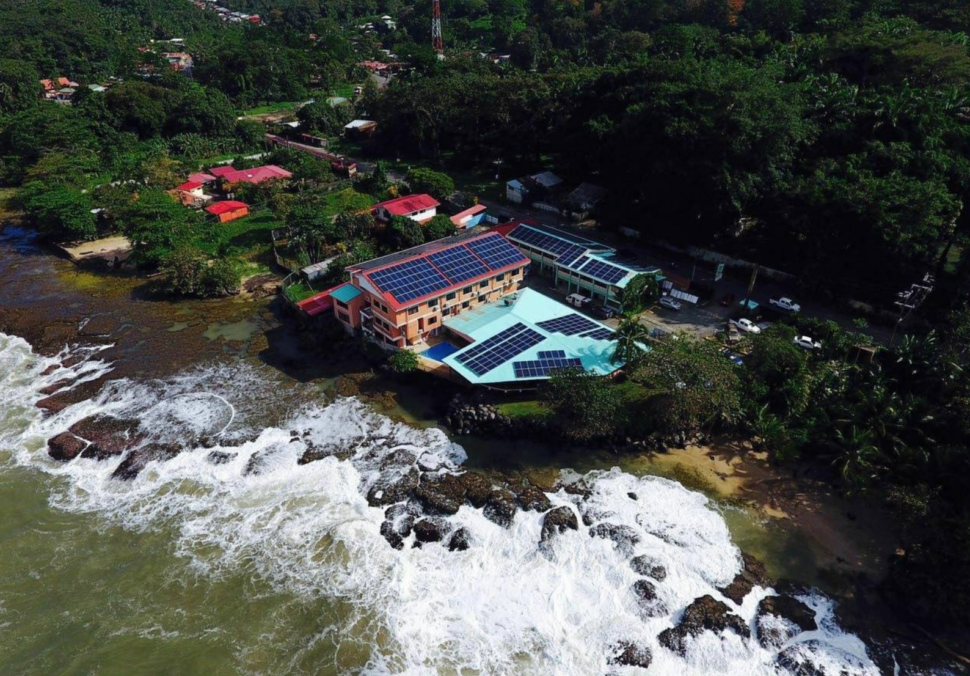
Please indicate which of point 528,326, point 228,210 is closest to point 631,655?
point 528,326

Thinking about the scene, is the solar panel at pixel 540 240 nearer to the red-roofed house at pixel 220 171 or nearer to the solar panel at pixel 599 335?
the solar panel at pixel 599 335

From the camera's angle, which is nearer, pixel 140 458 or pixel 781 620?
pixel 781 620

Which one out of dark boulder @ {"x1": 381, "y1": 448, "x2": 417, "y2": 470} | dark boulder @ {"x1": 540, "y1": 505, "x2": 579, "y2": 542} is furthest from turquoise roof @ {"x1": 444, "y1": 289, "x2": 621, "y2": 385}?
dark boulder @ {"x1": 540, "y1": 505, "x2": 579, "y2": 542}

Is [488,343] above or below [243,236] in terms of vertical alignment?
above

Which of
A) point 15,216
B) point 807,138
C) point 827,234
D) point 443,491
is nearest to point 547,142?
point 807,138

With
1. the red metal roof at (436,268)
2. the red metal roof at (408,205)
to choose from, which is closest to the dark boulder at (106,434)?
A: the red metal roof at (436,268)

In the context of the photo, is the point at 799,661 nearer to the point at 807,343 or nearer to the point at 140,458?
the point at 807,343

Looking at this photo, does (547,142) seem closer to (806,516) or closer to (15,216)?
(806,516)
